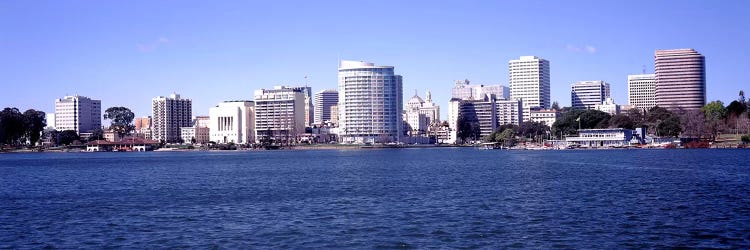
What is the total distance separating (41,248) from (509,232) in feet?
48.6

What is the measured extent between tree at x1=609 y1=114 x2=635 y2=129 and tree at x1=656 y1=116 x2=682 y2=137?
27.6ft

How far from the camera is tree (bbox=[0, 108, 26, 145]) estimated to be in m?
169

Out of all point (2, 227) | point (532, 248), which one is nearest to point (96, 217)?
point (2, 227)

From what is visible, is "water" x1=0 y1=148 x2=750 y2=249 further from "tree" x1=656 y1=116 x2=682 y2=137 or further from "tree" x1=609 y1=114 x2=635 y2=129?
"tree" x1=609 y1=114 x2=635 y2=129

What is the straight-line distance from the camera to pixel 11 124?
170500 millimetres

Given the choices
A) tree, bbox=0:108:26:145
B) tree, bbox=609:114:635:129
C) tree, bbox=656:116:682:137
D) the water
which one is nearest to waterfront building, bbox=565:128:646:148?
tree, bbox=656:116:682:137

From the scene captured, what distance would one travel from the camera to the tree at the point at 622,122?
153875 mm

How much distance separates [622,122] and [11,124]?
127 metres

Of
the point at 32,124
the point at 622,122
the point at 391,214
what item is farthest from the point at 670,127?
the point at 32,124

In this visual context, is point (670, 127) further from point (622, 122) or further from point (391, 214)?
point (391, 214)

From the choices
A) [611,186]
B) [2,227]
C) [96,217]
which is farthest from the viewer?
[611,186]

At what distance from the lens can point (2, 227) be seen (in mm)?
29891

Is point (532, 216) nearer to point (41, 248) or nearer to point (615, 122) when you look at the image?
point (41, 248)

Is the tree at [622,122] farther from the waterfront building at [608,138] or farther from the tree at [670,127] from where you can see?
the waterfront building at [608,138]
